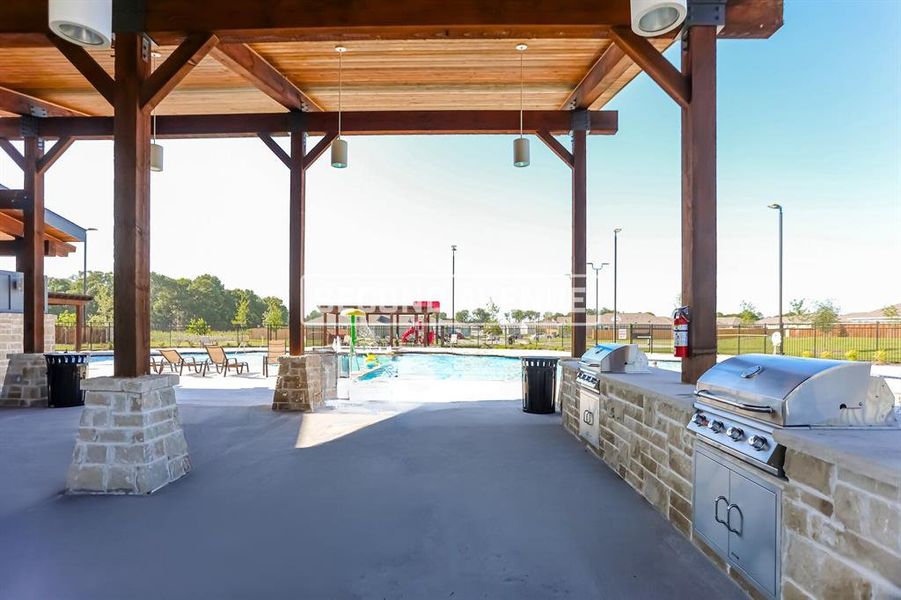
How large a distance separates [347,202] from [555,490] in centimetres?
2243

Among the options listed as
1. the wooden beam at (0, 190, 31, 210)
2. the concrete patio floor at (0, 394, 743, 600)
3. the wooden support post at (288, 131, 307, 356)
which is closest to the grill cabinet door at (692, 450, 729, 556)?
the concrete patio floor at (0, 394, 743, 600)

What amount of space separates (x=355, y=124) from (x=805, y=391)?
19.6 feet

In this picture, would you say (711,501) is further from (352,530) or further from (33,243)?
(33,243)

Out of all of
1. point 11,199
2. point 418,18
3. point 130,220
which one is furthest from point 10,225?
point 418,18

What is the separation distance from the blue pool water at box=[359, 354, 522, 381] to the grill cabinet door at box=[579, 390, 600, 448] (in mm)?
7835

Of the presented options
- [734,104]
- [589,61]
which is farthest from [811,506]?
[734,104]

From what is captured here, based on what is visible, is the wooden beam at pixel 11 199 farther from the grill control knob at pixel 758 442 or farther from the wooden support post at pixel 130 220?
the grill control knob at pixel 758 442

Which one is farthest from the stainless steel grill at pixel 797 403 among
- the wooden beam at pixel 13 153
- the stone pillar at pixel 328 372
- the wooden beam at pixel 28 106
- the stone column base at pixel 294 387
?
the wooden beam at pixel 13 153

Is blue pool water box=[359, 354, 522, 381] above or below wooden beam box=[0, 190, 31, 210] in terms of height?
below

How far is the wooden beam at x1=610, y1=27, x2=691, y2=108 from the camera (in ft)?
11.8

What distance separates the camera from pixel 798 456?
5.64 ft

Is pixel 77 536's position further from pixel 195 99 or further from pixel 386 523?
pixel 195 99

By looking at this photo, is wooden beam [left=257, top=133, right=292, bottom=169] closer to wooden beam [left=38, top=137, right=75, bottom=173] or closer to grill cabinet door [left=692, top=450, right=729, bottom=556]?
wooden beam [left=38, top=137, right=75, bottom=173]

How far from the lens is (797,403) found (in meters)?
1.84
